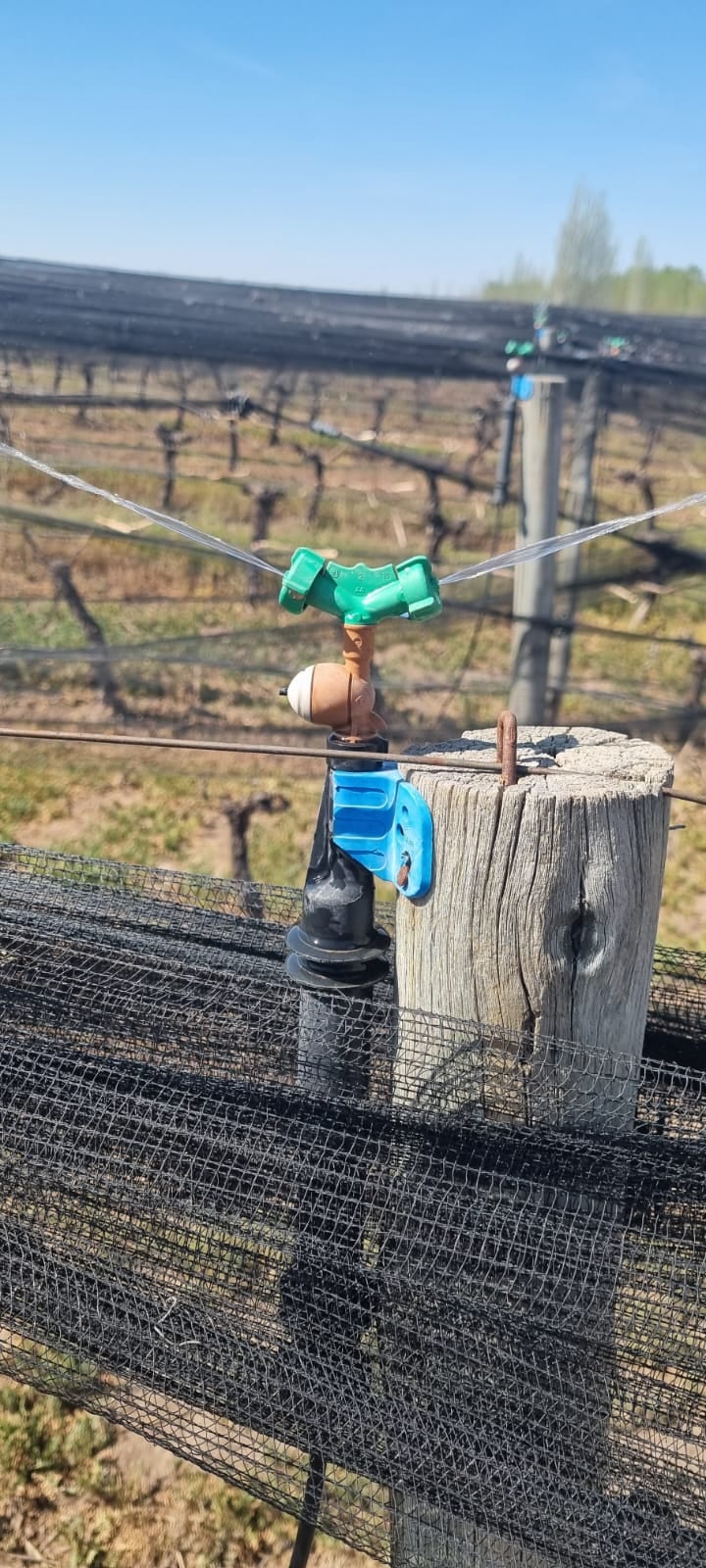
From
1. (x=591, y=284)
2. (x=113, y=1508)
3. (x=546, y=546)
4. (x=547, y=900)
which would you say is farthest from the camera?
(x=591, y=284)

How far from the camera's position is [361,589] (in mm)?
1658

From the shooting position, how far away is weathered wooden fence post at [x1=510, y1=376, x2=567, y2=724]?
5121 mm

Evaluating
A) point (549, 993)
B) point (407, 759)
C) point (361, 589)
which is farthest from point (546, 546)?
point (549, 993)

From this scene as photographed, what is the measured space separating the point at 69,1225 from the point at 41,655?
227 inches

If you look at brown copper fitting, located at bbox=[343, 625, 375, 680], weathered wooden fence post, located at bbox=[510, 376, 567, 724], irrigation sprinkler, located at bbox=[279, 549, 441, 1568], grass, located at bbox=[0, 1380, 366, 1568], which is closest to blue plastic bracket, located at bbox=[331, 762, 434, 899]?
irrigation sprinkler, located at bbox=[279, 549, 441, 1568]

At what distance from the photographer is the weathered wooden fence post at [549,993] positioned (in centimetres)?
147

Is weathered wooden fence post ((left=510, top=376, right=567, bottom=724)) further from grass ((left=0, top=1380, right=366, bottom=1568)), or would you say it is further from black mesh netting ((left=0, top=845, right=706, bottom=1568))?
black mesh netting ((left=0, top=845, right=706, bottom=1568))

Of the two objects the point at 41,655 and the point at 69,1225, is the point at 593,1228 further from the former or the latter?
the point at 41,655

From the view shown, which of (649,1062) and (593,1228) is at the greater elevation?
(649,1062)

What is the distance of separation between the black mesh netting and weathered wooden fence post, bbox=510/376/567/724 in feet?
12.9

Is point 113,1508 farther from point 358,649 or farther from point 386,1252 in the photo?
point 358,649

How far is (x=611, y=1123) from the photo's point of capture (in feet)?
5.11

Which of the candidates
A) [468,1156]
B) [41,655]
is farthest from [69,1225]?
[41,655]

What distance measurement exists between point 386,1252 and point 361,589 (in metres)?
0.96
